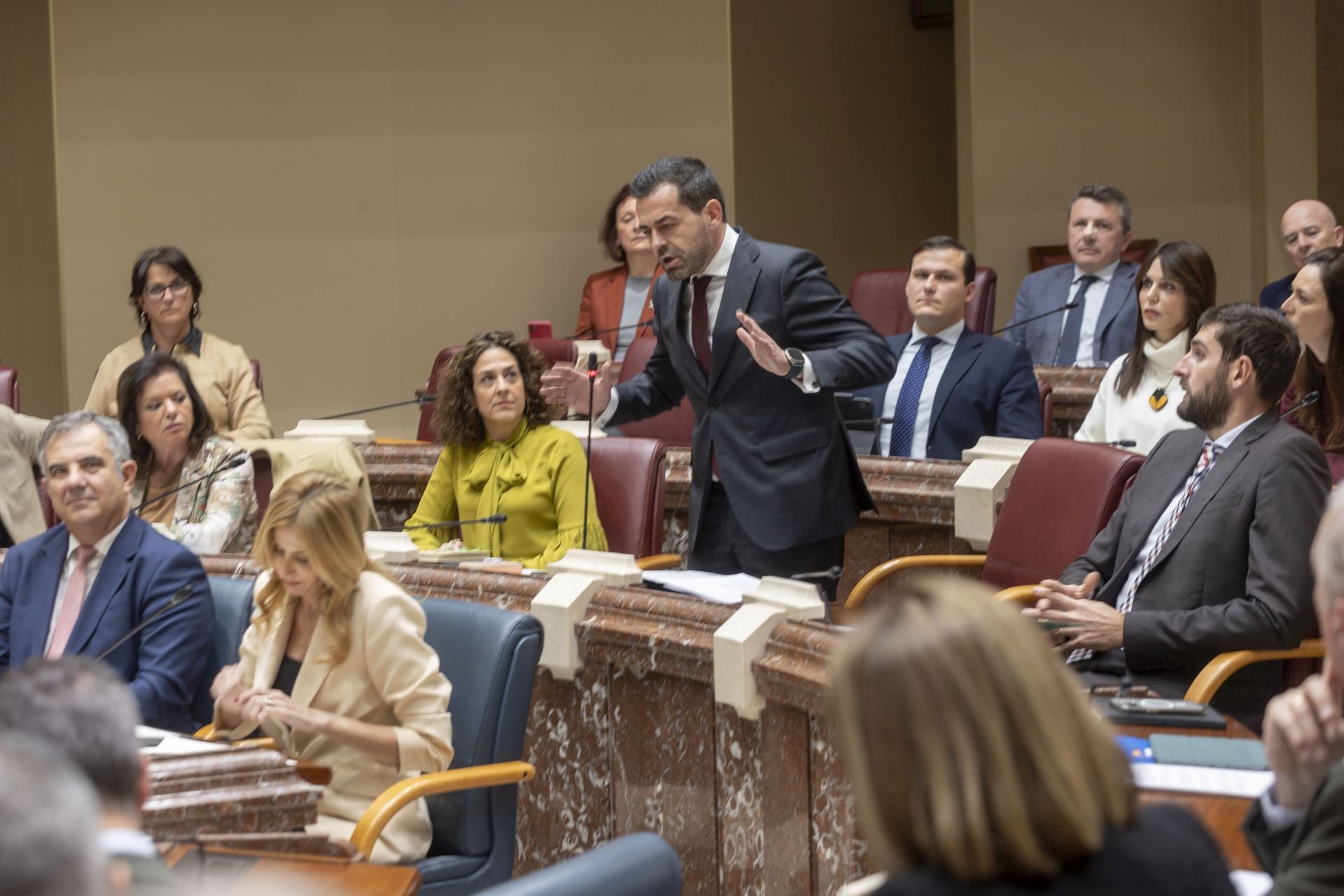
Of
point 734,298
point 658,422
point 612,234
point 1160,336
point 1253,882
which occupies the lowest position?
point 1253,882

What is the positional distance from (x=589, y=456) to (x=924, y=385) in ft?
3.78

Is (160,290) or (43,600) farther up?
(160,290)

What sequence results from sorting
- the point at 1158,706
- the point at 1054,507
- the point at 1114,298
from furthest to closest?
the point at 1114,298
the point at 1054,507
the point at 1158,706

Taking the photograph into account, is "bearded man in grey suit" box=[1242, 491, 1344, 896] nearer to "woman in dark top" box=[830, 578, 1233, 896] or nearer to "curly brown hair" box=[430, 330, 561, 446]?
"woman in dark top" box=[830, 578, 1233, 896]

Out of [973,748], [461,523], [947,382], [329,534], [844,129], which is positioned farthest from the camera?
[844,129]

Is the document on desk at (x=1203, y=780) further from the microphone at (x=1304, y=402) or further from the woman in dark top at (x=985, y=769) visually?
the microphone at (x=1304, y=402)

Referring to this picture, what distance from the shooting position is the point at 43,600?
10.4 ft

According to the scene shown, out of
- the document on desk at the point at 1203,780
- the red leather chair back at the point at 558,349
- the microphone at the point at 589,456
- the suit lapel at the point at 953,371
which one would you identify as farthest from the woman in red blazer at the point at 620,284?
the document on desk at the point at 1203,780

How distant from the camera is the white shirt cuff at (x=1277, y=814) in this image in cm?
165

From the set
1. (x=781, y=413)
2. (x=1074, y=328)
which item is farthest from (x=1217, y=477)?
(x=1074, y=328)

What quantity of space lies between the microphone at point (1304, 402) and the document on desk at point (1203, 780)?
4.82 ft

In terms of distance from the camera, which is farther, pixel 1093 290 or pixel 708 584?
pixel 1093 290

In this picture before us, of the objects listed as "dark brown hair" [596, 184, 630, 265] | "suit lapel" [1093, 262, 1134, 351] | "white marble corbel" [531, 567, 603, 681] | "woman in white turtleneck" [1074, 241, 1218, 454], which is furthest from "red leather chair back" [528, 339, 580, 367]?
"white marble corbel" [531, 567, 603, 681]

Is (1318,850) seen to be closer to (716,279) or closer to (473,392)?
(716,279)
